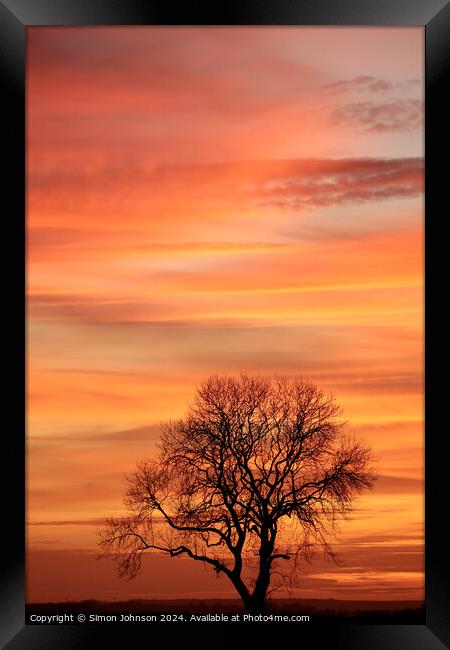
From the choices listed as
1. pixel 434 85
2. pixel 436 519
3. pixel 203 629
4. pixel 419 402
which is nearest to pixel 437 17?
pixel 434 85

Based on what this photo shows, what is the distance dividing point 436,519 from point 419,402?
812mm

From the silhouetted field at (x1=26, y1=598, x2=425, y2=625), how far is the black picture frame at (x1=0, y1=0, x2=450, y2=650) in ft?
0.49

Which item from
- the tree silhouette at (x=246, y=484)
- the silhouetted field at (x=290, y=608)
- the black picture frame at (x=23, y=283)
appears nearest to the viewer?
the black picture frame at (x=23, y=283)

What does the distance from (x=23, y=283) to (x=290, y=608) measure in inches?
113

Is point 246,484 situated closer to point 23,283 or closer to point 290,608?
point 290,608

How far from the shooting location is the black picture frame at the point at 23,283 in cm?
711

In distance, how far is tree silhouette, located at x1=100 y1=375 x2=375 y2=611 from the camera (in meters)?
7.85

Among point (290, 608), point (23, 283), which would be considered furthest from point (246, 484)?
point (23, 283)

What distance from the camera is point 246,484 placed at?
8.83 m

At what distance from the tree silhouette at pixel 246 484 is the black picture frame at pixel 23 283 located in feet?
2.37

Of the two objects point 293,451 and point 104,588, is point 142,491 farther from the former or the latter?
point 293,451

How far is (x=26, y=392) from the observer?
24.8 feet

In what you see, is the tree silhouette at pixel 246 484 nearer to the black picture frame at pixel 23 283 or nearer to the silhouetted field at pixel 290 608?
the silhouetted field at pixel 290 608

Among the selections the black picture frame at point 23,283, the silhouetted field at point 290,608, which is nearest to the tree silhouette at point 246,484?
the silhouetted field at point 290,608
